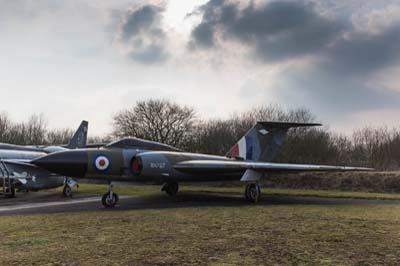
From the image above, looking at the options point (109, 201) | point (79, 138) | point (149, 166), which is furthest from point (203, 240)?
point (79, 138)

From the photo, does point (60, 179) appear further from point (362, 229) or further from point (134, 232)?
point (362, 229)

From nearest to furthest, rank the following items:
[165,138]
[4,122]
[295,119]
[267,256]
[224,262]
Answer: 1. [224,262]
2. [267,256]
3. [295,119]
4. [165,138]
5. [4,122]

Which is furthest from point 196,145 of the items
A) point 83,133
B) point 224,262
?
point 224,262

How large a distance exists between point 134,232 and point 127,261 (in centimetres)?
227

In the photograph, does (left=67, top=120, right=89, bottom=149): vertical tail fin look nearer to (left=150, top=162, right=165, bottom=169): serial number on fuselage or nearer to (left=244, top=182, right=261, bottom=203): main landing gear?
(left=150, top=162, right=165, bottom=169): serial number on fuselage

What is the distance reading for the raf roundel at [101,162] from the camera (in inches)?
501

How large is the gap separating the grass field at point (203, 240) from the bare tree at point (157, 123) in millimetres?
32905

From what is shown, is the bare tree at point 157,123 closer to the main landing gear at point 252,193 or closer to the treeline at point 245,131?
the treeline at point 245,131

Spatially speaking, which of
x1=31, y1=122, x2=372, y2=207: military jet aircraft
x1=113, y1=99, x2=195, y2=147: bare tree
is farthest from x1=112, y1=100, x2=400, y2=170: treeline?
x1=31, y1=122, x2=372, y2=207: military jet aircraft

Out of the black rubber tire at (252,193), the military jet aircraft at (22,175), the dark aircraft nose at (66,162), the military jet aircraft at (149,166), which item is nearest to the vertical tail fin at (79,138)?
the military jet aircraft at (22,175)

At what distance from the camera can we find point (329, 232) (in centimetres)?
692

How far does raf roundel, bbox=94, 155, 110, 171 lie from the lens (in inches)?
501

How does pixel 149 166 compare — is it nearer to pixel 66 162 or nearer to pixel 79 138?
pixel 66 162

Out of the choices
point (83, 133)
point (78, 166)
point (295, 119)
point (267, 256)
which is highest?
point (295, 119)
